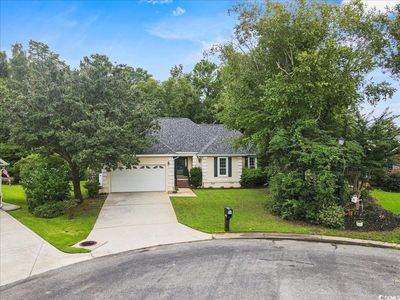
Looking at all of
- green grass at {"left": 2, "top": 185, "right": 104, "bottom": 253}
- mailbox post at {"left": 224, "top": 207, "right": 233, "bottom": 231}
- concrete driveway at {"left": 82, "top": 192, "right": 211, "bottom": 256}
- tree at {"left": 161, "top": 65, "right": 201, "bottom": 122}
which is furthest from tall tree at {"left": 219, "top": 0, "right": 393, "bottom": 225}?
tree at {"left": 161, "top": 65, "right": 201, "bottom": 122}

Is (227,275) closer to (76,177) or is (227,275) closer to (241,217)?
(241,217)

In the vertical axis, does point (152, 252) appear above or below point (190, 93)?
below

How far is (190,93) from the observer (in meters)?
38.8

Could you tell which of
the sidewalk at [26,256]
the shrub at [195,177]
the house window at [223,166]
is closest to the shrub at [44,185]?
the sidewalk at [26,256]

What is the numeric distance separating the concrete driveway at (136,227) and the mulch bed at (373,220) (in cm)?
617

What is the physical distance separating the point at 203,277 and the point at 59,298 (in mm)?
3367

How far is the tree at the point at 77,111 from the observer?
48.3 feet

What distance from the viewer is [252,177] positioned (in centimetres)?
2433

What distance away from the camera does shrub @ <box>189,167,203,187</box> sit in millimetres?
24422

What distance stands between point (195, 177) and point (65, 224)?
1171 cm

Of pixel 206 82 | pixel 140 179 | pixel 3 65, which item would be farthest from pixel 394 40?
pixel 3 65

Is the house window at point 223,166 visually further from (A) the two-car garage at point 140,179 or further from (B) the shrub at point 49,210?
(B) the shrub at point 49,210

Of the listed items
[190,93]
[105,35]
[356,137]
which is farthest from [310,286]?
[190,93]

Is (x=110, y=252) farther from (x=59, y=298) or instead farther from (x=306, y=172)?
(x=306, y=172)
